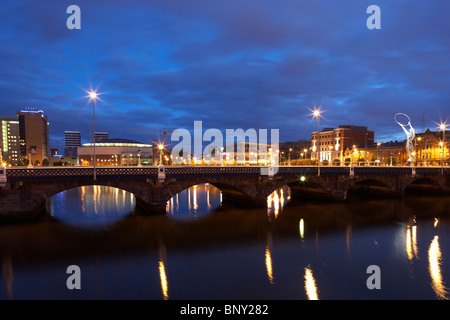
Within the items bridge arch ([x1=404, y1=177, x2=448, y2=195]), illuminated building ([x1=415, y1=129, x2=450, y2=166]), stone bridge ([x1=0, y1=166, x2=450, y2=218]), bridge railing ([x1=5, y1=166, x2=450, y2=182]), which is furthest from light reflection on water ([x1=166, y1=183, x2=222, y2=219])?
illuminated building ([x1=415, y1=129, x2=450, y2=166])

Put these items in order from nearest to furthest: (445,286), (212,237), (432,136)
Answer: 1. (445,286)
2. (212,237)
3. (432,136)

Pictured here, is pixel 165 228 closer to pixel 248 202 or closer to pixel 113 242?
pixel 113 242

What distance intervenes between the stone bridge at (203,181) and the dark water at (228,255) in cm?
308

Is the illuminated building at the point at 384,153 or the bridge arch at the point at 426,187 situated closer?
the bridge arch at the point at 426,187

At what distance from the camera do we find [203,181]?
40.6 meters

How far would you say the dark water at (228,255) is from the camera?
18.7 metres

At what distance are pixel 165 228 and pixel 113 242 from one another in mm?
6678

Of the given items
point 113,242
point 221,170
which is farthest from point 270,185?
point 113,242

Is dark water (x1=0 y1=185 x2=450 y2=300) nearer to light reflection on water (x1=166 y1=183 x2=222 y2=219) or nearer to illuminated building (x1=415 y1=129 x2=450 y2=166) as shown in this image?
light reflection on water (x1=166 y1=183 x2=222 y2=219)

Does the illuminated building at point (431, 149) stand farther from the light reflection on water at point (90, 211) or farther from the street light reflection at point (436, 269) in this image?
the light reflection on water at point (90, 211)

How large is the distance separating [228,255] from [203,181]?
1660 cm

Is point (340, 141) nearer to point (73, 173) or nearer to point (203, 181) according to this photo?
point (203, 181)

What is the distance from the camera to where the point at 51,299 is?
17312 millimetres

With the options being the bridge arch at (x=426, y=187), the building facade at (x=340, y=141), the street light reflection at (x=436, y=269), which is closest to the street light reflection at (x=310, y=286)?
the street light reflection at (x=436, y=269)
